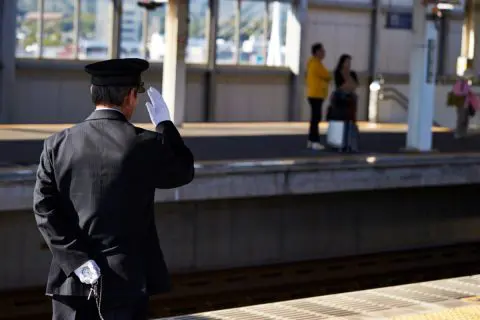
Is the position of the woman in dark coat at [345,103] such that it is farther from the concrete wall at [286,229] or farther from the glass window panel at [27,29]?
the glass window panel at [27,29]

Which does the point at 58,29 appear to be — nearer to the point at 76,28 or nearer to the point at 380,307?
the point at 76,28

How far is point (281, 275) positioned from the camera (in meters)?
14.1

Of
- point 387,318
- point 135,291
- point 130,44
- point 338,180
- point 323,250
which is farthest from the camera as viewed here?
point 130,44

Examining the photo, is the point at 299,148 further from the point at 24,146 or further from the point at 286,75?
the point at 286,75

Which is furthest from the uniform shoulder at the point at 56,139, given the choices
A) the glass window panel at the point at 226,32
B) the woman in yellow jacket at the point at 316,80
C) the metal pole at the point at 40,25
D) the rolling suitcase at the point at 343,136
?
the glass window panel at the point at 226,32

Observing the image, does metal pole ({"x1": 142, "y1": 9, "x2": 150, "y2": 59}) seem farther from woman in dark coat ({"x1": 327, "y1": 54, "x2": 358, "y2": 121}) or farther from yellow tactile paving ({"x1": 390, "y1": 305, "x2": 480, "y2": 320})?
yellow tactile paving ({"x1": 390, "y1": 305, "x2": 480, "y2": 320})

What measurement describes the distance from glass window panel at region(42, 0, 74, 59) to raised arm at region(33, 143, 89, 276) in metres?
16.8

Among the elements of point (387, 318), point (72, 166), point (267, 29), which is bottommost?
point (387, 318)

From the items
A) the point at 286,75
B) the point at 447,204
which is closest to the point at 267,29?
the point at 286,75

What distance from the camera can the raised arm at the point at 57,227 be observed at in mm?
4168

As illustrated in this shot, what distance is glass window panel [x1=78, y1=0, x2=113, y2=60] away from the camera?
21.3m

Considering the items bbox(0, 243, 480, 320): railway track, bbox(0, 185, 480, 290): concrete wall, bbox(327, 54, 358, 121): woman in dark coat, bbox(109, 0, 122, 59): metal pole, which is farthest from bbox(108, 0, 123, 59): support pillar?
bbox(0, 243, 480, 320): railway track

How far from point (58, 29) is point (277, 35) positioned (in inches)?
217

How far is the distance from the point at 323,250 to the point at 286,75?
943cm
